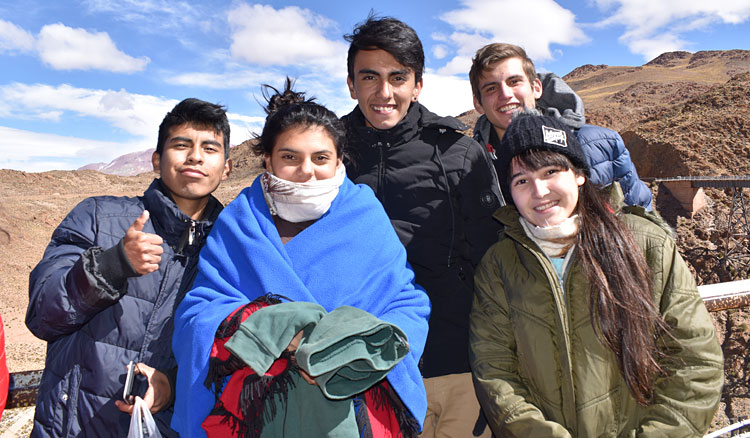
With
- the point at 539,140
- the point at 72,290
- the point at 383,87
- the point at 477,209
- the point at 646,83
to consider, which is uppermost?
the point at 646,83

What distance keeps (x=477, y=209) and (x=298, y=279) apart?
39.2 inches

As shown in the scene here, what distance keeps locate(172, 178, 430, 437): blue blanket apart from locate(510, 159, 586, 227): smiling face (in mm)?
524

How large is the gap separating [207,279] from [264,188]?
0.41 metres

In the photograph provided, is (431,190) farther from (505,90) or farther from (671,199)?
(671,199)

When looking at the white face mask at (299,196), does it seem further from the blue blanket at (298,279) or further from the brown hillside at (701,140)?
the brown hillside at (701,140)

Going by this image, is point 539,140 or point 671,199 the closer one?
point 539,140

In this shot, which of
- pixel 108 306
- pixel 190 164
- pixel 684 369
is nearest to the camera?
pixel 684 369

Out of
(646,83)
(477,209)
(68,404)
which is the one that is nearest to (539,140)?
(477,209)

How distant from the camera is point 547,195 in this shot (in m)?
1.79

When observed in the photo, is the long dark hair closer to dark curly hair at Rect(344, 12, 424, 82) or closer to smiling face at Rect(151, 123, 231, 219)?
dark curly hair at Rect(344, 12, 424, 82)

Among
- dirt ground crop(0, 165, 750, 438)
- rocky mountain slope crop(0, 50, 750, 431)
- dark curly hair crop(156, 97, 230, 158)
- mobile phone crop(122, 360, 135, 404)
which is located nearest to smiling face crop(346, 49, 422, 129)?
dark curly hair crop(156, 97, 230, 158)

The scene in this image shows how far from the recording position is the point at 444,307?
2.16 m

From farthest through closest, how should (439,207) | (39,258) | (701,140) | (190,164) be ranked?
1. (701,140)
2. (39,258)
3. (439,207)
4. (190,164)

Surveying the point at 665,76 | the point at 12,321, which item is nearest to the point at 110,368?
the point at 12,321
